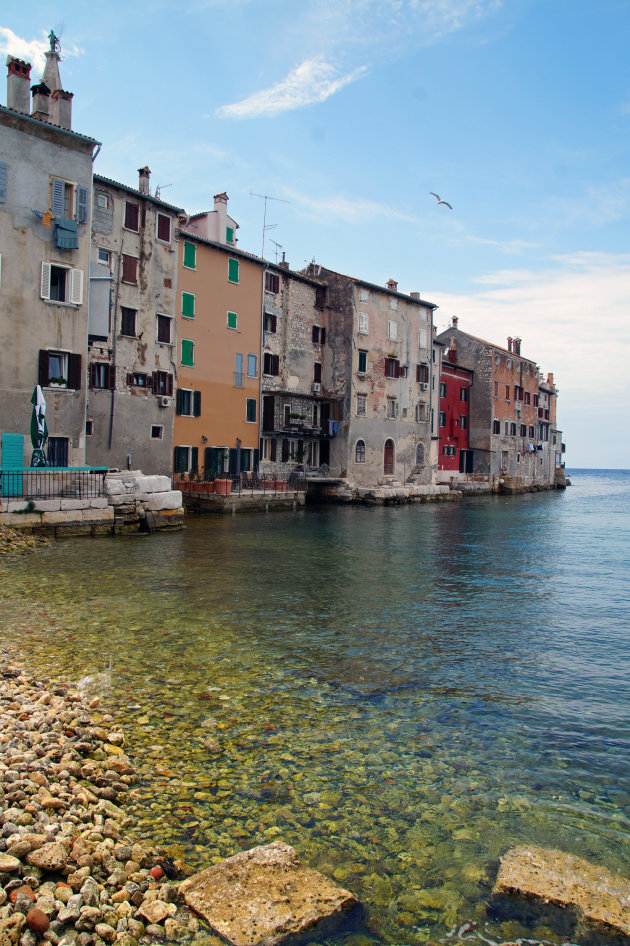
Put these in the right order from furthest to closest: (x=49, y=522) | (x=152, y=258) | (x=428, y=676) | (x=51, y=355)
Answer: (x=152, y=258)
(x=51, y=355)
(x=49, y=522)
(x=428, y=676)

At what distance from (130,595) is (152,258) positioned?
22.5 meters

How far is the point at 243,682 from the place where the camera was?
7.94 m

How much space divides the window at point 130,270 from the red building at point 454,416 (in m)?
33.6

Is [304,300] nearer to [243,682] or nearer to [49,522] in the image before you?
[49,522]

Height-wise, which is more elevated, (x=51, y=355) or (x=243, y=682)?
(x=51, y=355)

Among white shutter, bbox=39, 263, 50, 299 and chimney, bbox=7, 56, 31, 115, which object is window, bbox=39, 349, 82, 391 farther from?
chimney, bbox=7, 56, 31, 115

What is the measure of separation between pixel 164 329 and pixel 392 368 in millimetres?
20975

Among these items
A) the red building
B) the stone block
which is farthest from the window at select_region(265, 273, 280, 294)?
the red building

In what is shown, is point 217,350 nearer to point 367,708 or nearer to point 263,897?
point 367,708

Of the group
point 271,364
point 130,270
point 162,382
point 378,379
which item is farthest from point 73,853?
point 378,379

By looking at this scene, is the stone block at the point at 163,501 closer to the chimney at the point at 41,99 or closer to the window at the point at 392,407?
the chimney at the point at 41,99

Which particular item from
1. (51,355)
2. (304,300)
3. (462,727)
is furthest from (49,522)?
(304,300)

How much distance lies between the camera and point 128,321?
30000 millimetres

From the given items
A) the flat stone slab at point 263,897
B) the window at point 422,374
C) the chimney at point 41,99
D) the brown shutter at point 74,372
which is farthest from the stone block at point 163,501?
the window at point 422,374
